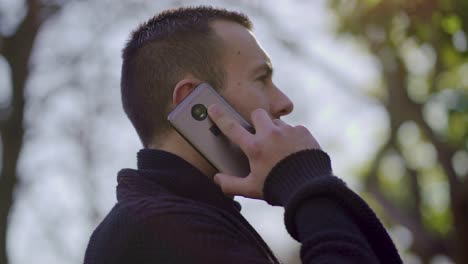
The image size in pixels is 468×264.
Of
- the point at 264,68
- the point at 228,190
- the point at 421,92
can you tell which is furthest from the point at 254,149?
the point at 421,92

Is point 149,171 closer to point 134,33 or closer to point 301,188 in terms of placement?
point 301,188

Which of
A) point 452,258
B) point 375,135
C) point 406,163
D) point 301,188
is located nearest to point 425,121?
point 452,258

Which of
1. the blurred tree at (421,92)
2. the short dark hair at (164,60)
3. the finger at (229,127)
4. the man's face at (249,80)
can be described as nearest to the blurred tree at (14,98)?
the blurred tree at (421,92)

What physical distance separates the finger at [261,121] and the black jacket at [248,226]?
147 millimetres

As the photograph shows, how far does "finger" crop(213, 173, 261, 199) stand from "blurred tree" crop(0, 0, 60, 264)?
24.1 feet

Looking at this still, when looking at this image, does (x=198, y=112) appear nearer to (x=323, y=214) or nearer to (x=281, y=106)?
(x=281, y=106)

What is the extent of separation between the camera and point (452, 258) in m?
11.9

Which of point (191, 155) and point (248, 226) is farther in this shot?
point (191, 155)

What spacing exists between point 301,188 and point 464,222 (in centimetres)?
905

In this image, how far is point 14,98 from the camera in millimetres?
10328

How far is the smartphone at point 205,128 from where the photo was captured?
278 centimetres

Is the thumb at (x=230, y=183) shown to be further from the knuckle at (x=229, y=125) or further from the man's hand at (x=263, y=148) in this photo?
the knuckle at (x=229, y=125)

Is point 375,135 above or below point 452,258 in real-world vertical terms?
above

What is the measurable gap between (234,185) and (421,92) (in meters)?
10.7
